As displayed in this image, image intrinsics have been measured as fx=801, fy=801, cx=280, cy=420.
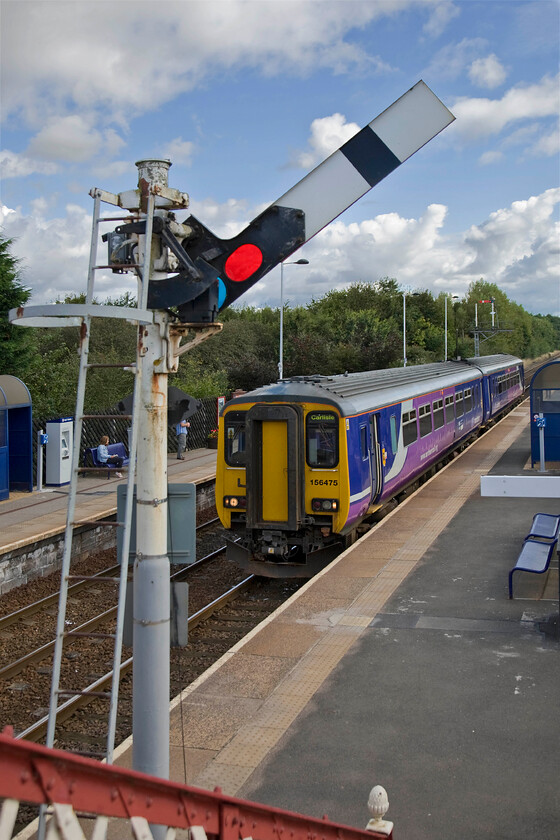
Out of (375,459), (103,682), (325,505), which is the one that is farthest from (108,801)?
(375,459)

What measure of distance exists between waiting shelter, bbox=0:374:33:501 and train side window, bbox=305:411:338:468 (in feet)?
26.9

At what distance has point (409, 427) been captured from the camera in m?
17.0

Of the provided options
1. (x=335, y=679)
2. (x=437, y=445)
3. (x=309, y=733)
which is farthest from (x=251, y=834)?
Answer: (x=437, y=445)

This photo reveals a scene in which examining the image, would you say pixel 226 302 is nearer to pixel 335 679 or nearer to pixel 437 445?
pixel 335 679

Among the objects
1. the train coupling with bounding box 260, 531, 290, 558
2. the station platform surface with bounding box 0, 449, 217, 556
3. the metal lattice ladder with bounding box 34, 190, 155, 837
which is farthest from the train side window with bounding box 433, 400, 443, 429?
the metal lattice ladder with bounding box 34, 190, 155, 837

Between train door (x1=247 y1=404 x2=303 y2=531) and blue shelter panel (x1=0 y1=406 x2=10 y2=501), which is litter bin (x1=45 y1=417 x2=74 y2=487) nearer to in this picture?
blue shelter panel (x1=0 y1=406 x2=10 y2=501)

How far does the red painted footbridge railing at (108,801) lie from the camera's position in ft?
6.37

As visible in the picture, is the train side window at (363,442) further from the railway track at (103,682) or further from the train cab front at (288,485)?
the railway track at (103,682)

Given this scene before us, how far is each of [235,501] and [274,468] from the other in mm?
946

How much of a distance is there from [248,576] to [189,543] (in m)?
9.35

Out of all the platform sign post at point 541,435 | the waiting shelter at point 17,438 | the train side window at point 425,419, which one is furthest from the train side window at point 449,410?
the waiting shelter at point 17,438

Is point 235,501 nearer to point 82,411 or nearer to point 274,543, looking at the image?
point 274,543

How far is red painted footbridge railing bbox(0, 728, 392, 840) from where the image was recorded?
1.94 meters

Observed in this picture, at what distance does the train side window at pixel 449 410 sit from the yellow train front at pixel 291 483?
1007cm
